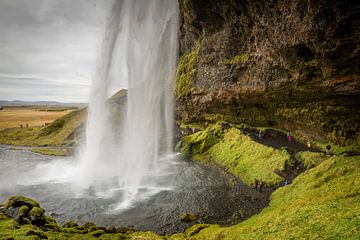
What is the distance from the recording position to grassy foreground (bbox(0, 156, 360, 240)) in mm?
12070

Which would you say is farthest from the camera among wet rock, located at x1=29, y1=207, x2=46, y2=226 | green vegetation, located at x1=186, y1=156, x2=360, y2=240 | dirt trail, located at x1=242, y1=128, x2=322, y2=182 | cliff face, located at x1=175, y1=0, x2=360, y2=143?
dirt trail, located at x1=242, y1=128, x2=322, y2=182

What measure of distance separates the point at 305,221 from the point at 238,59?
29.9m

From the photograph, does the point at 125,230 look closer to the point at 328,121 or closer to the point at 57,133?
the point at 328,121

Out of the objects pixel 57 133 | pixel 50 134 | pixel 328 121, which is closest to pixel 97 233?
pixel 328 121

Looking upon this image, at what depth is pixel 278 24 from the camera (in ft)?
95.0

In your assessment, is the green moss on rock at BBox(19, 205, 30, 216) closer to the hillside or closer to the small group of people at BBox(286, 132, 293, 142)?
the small group of people at BBox(286, 132, 293, 142)

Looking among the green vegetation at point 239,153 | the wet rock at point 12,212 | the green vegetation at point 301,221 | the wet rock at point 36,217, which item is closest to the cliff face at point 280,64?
the green vegetation at point 239,153

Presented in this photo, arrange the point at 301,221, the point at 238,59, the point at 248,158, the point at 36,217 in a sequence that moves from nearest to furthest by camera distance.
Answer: the point at 301,221, the point at 36,217, the point at 248,158, the point at 238,59

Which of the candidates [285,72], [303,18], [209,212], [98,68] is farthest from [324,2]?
[98,68]

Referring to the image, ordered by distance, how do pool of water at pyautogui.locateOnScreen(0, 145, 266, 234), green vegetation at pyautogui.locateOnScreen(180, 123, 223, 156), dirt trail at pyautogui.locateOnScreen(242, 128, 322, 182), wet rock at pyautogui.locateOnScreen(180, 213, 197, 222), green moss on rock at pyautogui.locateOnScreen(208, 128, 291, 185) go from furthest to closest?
green vegetation at pyautogui.locateOnScreen(180, 123, 223, 156), green moss on rock at pyautogui.locateOnScreen(208, 128, 291, 185), dirt trail at pyautogui.locateOnScreen(242, 128, 322, 182), pool of water at pyautogui.locateOnScreen(0, 145, 266, 234), wet rock at pyautogui.locateOnScreen(180, 213, 197, 222)

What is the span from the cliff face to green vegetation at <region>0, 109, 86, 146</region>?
105ft

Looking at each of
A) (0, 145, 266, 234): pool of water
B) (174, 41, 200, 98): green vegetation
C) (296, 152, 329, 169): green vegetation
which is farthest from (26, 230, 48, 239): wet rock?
(174, 41, 200, 98): green vegetation

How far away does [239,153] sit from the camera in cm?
3488

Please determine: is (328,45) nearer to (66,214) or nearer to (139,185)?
(139,185)
